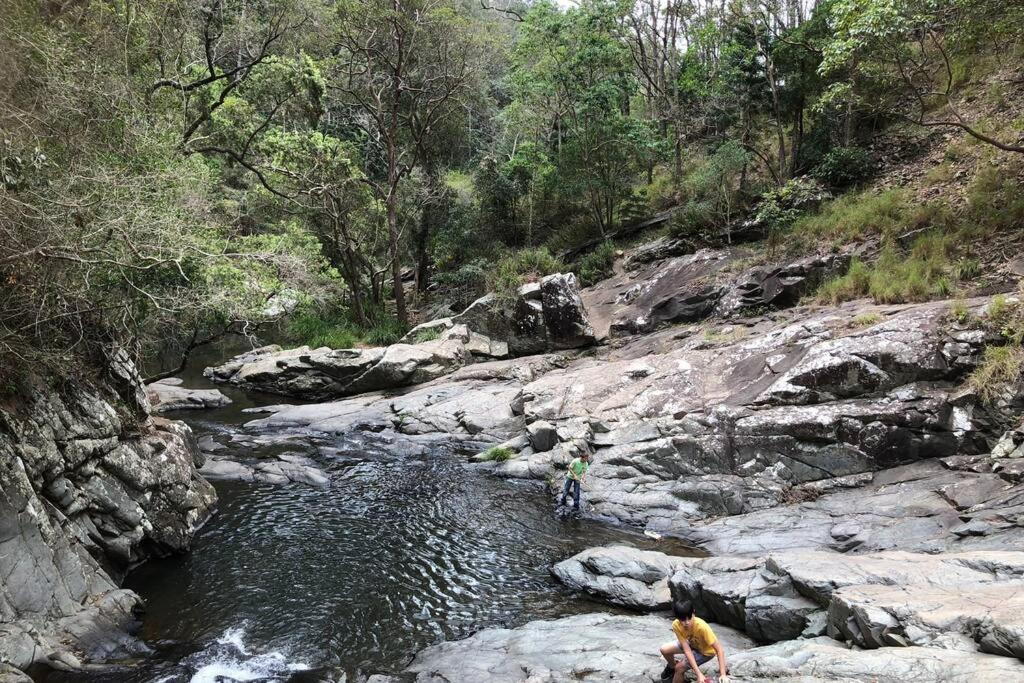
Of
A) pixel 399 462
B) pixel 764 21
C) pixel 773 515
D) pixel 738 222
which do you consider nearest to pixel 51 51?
pixel 399 462

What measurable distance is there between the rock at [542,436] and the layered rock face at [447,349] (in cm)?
745

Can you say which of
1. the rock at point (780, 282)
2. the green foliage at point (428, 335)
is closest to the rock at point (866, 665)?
the rock at point (780, 282)

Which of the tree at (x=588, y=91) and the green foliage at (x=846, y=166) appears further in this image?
the tree at (x=588, y=91)

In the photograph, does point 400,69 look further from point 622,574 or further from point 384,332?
point 622,574

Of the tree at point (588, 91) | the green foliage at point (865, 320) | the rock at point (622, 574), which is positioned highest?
the tree at point (588, 91)

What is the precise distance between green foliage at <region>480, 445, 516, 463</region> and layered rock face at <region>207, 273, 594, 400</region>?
780 cm

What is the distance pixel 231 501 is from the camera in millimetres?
14375

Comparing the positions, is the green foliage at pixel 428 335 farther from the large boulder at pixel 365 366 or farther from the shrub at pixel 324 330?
the shrub at pixel 324 330

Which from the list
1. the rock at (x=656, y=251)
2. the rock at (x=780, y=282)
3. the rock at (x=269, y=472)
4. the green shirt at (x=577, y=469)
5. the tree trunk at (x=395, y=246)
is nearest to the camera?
the green shirt at (x=577, y=469)

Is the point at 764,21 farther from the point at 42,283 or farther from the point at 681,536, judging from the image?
the point at 42,283

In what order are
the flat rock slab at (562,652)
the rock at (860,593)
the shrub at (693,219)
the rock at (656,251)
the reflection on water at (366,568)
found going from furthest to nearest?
the rock at (656,251)
the shrub at (693,219)
the reflection on water at (366,568)
the flat rock slab at (562,652)
the rock at (860,593)

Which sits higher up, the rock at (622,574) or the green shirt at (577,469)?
the green shirt at (577,469)

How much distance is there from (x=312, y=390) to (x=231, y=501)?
11.6m

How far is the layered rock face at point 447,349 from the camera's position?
2397cm
